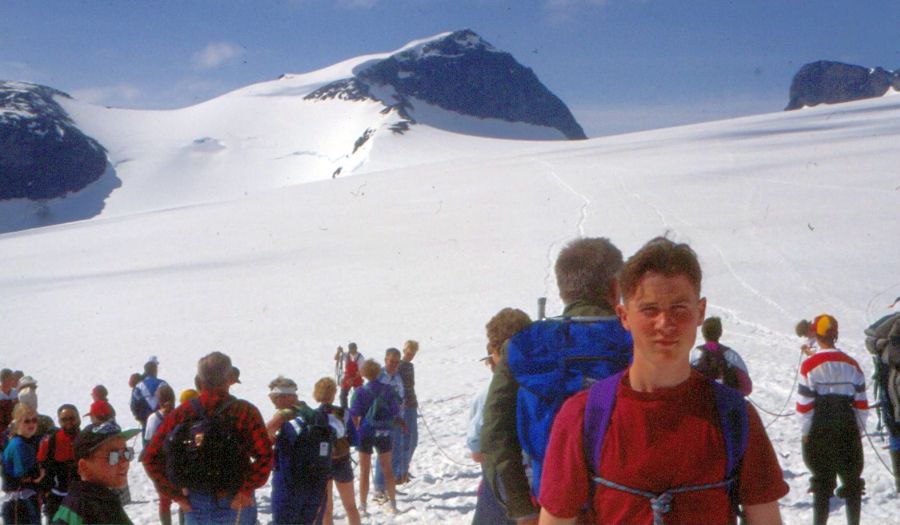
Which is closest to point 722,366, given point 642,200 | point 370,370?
point 370,370

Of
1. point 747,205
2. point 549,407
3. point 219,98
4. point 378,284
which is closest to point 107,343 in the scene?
point 378,284

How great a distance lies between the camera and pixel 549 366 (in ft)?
9.00

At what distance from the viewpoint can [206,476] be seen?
14.5 feet

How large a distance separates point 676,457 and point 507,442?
912 millimetres

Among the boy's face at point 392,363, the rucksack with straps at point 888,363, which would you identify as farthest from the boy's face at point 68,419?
the rucksack with straps at point 888,363

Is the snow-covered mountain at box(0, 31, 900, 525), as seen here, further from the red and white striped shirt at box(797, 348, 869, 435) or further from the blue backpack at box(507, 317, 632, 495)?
the red and white striped shirt at box(797, 348, 869, 435)

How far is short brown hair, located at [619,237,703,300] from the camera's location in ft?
7.27

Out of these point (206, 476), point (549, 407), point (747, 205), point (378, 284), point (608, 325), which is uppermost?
point (747, 205)

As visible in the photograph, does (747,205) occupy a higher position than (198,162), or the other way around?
(198,162)

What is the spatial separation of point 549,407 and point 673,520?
0.68m

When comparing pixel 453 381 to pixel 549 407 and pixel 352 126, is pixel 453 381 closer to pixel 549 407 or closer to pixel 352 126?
pixel 549 407

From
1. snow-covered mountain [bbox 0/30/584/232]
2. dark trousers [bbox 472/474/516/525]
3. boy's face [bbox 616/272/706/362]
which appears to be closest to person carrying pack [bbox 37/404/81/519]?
dark trousers [bbox 472/474/516/525]

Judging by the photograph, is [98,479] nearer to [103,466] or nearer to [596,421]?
[103,466]

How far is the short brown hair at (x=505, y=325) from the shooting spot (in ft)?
12.0
